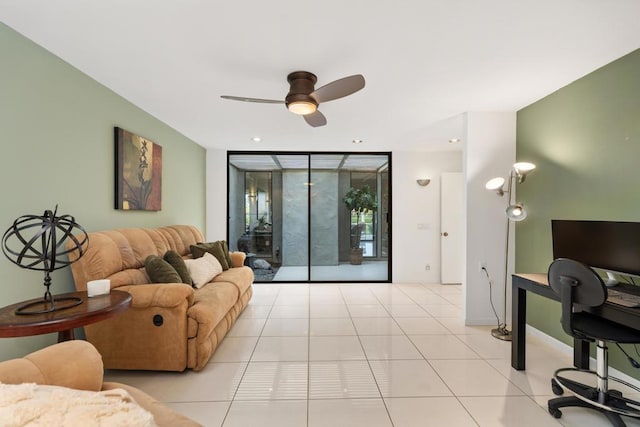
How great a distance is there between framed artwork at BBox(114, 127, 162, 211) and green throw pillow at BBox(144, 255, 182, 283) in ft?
2.39

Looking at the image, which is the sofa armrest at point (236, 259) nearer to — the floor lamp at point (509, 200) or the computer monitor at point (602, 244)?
the floor lamp at point (509, 200)

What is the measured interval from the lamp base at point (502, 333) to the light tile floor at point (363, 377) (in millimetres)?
75

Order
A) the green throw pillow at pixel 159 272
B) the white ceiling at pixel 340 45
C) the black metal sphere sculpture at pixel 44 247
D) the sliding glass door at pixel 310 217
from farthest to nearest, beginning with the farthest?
the sliding glass door at pixel 310 217 → the green throw pillow at pixel 159 272 → the white ceiling at pixel 340 45 → the black metal sphere sculpture at pixel 44 247

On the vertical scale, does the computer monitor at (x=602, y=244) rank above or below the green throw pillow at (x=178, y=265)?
above

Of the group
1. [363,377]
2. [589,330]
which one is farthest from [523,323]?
[363,377]

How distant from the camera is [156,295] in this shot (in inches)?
90.1

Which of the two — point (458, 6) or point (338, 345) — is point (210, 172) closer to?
point (338, 345)

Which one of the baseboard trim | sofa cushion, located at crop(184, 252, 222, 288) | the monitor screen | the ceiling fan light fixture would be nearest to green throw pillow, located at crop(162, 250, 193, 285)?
sofa cushion, located at crop(184, 252, 222, 288)

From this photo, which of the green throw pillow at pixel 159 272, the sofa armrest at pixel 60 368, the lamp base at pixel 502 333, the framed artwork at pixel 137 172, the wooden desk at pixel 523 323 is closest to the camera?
the sofa armrest at pixel 60 368

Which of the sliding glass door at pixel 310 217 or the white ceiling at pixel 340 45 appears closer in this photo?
the white ceiling at pixel 340 45

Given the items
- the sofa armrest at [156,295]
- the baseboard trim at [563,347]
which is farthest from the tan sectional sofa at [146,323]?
the baseboard trim at [563,347]

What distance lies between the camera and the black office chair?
1.76 meters

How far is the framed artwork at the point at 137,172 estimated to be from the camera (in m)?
2.90

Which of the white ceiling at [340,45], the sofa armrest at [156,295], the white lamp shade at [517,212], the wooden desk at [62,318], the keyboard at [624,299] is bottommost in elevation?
the sofa armrest at [156,295]
